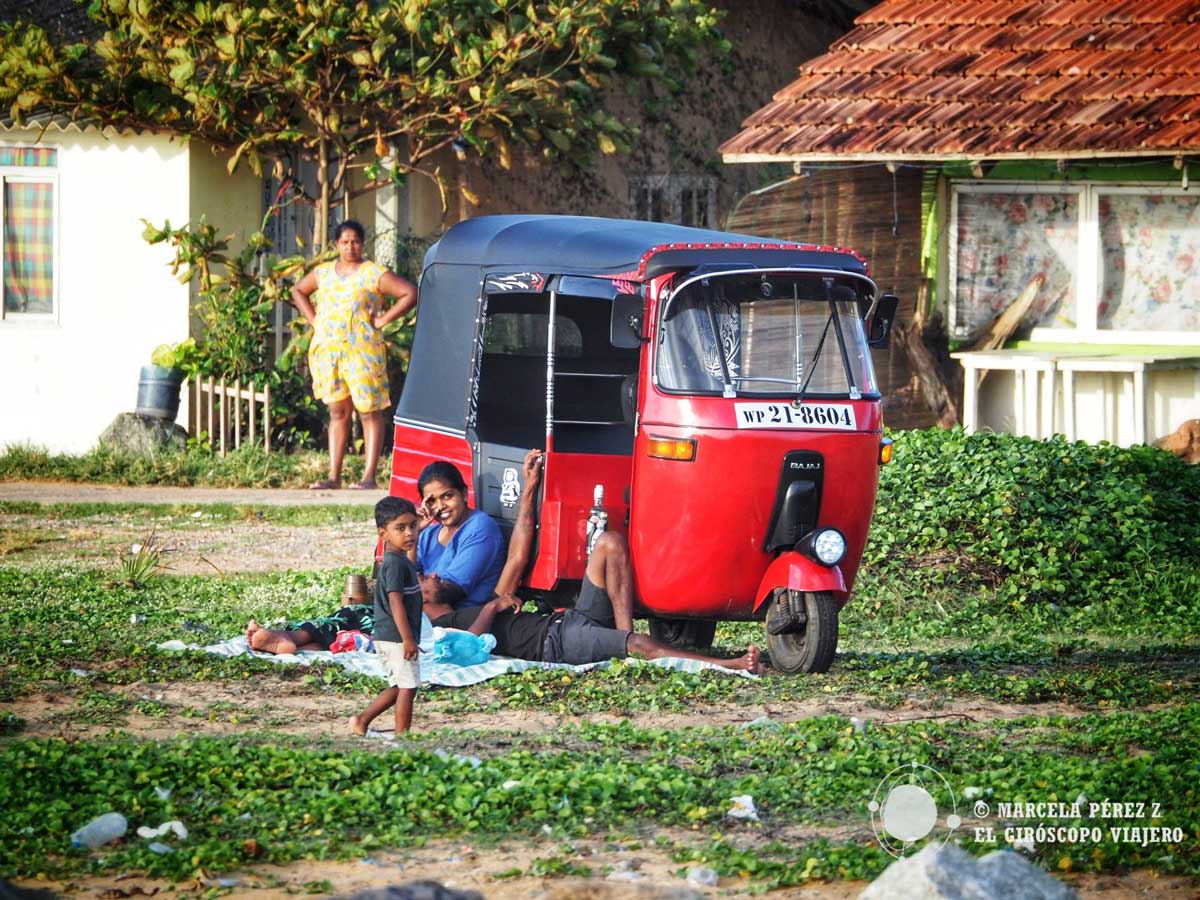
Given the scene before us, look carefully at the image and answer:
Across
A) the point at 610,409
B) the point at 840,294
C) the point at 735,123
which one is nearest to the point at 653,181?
the point at 735,123

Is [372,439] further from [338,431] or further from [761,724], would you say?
[761,724]

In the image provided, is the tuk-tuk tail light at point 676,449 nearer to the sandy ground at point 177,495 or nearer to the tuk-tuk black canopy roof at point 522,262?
the tuk-tuk black canopy roof at point 522,262

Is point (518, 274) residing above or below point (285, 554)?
above

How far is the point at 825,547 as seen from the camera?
327 inches

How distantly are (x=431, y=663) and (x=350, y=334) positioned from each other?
644 centimetres

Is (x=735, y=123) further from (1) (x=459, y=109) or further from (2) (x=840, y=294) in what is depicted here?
(2) (x=840, y=294)

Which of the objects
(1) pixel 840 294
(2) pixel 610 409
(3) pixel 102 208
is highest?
(3) pixel 102 208

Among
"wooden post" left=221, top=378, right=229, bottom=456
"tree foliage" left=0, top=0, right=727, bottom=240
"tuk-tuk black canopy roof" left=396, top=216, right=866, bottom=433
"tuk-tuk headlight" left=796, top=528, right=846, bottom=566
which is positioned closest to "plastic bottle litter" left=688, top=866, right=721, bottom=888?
"tuk-tuk headlight" left=796, top=528, right=846, bottom=566

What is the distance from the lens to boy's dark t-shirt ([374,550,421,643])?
7.34 meters

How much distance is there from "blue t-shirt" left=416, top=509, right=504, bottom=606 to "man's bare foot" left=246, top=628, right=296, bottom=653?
2.70 feet

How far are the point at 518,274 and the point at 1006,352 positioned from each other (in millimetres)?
6751

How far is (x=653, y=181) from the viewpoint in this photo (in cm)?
1973

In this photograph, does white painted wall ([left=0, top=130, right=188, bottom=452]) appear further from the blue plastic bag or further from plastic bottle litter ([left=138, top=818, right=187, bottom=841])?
plastic bottle litter ([left=138, top=818, right=187, bottom=841])

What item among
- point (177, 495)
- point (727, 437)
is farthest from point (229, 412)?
point (727, 437)
